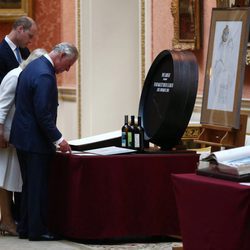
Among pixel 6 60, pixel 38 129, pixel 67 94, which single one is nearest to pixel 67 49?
pixel 38 129

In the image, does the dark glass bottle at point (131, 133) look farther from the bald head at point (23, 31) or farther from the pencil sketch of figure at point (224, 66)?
the bald head at point (23, 31)

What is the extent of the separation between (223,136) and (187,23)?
300cm

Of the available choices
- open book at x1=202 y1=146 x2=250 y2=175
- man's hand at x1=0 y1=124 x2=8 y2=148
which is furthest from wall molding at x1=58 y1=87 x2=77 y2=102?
open book at x1=202 y1=146 x2=250 y2=175

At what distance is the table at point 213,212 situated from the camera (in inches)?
215

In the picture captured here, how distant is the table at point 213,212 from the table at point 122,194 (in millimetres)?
1658

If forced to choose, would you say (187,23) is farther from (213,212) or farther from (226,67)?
(213,212)

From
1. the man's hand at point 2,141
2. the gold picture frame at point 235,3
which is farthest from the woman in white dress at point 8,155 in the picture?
the gold picture frame at point 235,3

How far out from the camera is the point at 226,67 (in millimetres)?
7578

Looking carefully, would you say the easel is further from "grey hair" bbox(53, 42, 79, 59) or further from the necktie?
the necktie

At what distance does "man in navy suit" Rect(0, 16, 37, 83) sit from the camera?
9.30 meters

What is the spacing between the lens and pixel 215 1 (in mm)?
9797

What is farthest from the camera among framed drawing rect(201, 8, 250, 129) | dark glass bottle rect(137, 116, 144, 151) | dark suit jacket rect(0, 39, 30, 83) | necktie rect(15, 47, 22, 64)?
necktie rect(15, 47, 22, 64)

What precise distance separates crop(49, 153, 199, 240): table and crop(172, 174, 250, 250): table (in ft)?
5.44

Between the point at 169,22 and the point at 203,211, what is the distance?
5347 mm
